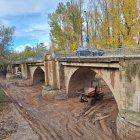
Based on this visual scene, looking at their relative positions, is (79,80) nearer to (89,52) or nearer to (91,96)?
(91,96)

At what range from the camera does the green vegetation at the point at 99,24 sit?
76.3ft

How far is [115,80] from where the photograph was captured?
16188 mm

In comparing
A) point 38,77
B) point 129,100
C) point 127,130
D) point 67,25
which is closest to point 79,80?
point 67,25

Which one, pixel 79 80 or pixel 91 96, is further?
pixel 79 80

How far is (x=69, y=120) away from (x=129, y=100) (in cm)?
631

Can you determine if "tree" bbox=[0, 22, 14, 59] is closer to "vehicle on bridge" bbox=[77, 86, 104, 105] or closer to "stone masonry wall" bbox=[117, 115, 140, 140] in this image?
"vehicle on bridge" bbox=[77, 86, 104, 105]

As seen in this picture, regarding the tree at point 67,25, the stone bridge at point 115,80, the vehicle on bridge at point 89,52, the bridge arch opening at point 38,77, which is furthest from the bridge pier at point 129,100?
the bridge arch opening at point 38,77

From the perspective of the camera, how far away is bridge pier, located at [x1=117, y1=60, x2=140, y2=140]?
12695 millimetres

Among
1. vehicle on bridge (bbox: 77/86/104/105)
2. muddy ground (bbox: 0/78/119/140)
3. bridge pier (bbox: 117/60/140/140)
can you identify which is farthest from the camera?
vehicle on bridge (bbox: 77/86/104/105)

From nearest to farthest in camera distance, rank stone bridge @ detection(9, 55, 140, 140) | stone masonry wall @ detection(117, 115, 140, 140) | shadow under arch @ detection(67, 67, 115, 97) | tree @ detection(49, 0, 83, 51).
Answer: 1. stone masonry wall @ detection(117, 115, 140, 140)
2. stone bridge @ detection(9, 55, 140, 140)
3. shadow under arch @ detection(67, 67, 115, 97)
4. tree @ detection(49, 0, 83, 51)

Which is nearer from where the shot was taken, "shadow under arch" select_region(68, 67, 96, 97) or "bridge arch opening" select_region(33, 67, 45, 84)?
"shadow under arch" select_region(68, 67, 96, 97)

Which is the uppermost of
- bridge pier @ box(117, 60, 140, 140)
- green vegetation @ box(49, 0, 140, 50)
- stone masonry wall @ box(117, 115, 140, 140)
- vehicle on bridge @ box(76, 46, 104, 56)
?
green vegetation @ box(49, 0, 140, 50)

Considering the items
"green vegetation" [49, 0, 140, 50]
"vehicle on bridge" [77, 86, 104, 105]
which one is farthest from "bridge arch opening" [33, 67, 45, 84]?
"vehicle on bridge" [77, 86, 104, 105]

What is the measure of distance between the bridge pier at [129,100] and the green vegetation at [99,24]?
31.2 feet
